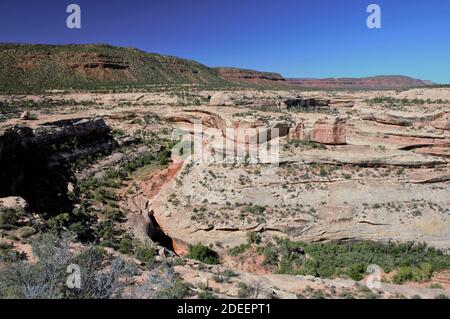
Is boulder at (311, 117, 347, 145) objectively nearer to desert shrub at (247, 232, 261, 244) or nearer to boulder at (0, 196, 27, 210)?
desert shrub at (247, 232, 261, 244)

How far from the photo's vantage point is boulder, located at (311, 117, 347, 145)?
21719 mm

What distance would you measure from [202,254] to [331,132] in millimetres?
10209

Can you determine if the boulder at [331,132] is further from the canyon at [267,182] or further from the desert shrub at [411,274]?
the desert shrub at [411,274]

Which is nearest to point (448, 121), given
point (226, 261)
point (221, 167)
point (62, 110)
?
point (221, 167)

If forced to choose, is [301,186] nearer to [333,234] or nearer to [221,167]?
[333,234]

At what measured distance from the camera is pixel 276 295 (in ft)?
36.1

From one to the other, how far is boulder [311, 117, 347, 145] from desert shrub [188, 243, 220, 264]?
935 cm

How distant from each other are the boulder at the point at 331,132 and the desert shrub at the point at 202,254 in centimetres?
935

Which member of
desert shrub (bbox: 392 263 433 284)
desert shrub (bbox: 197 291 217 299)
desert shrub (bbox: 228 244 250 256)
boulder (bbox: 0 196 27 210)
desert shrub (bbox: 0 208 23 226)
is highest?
boulder (bbox: 0 196 27 210)

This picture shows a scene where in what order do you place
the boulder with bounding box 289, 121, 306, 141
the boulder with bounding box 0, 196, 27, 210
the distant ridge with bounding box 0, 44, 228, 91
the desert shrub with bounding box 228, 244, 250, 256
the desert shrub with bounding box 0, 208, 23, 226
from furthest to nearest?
the distant ridge with bounding box 0, 44, 228, 91 → the boulder with bounding box 289, 121, 306, 141 → the desert shrub with bounding box 228, 244, 250, 256 → the boulder with bounding box 0, 196, 27, 210 → the desert shrub with bounding box 0, 208, 23, 226

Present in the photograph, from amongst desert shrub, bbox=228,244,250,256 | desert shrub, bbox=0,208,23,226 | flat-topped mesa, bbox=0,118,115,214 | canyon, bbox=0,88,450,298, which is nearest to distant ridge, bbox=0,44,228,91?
flat-topped mesa, bbox=0,118,115,214

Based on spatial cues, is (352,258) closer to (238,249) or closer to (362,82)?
(238,249)

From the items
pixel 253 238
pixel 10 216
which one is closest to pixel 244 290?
pixel 253 238

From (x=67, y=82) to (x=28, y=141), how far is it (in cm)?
4953
